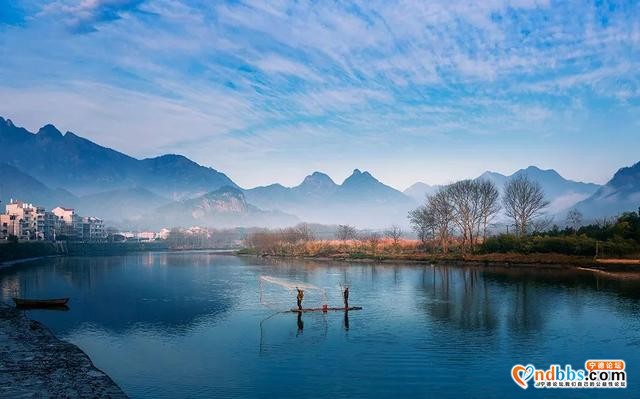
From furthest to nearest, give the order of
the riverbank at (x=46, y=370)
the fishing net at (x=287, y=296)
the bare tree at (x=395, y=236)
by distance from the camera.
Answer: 1. the bare tree at (x=395, y=236)
2. the fishing net at (x=287, y=296)
3. the riverbank at (x=46, y=370)

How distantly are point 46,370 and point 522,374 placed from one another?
15.3 meters

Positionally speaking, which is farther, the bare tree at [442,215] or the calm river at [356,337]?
the bare tree at [442,215]

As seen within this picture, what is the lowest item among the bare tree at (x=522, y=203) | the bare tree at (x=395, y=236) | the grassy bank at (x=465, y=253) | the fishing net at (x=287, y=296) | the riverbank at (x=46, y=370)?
the fishing net at (x=287, y=296)

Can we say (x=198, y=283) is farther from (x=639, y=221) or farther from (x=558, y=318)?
(x=639, y=221)

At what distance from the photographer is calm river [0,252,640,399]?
52.9 ft

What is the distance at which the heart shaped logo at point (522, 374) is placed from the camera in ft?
52.7

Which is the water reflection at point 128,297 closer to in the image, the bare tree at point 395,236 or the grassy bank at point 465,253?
the grassy bank at point 465,253

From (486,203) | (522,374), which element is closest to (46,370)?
(522,374)

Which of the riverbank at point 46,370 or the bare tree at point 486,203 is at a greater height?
the bare tree at point 486,203

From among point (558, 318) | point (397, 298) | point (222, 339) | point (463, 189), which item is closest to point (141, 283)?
point (397, 298)

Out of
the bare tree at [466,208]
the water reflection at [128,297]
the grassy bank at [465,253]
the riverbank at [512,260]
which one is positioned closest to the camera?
the water reflection at [128,297]

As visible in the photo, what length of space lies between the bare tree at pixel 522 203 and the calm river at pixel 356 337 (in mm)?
33636

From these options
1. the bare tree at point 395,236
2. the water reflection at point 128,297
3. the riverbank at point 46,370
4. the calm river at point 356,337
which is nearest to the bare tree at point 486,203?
the bare tree at point 395,236

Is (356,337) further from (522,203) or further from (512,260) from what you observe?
(522,203)
